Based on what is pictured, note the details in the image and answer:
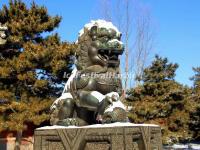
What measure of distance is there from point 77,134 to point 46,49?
831 centimetres

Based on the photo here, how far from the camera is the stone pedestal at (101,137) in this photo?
3.06 metres

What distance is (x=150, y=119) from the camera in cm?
1108

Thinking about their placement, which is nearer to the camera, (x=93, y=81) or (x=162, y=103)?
(x=93, y=81)

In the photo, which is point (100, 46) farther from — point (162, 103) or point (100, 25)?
point (162, 103)

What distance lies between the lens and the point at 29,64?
35.9ft

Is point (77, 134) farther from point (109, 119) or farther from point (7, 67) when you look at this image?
point (7, 67)

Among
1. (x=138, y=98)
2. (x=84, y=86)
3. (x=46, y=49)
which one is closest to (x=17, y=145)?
(x=46, y=49)

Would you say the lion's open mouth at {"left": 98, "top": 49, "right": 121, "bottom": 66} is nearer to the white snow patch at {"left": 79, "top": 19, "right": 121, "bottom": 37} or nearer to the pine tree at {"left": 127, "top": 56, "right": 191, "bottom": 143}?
the white snow patch at {"left": 79, "top": 19, "right": 121, "bottom": 37}

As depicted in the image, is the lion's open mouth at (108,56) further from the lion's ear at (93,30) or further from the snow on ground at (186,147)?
the snow on ground at (186,147)

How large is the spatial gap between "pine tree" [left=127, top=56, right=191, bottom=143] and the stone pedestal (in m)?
7.51

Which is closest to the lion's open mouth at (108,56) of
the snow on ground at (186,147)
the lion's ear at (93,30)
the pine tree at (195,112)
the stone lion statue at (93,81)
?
the stone lion statue at (93,81)

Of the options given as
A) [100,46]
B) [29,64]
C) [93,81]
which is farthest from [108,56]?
[29,64]

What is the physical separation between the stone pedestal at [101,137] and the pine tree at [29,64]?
23.2 ft

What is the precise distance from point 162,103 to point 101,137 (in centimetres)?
840
